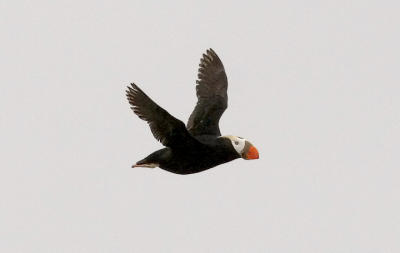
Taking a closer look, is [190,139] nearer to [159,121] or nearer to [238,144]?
[159,121]

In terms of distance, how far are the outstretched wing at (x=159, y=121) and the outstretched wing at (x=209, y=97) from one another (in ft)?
4.35

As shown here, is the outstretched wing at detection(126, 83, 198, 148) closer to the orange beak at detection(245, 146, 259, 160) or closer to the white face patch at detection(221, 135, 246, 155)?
the white face patch at detection(221, 135, 246, 155)

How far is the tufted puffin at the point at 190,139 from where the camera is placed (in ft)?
41.3

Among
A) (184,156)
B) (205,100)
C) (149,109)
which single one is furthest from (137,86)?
(205,100)

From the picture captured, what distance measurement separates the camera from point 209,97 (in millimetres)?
15086

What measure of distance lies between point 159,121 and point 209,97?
2.47 meters

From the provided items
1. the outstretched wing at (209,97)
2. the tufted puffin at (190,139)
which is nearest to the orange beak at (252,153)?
the tufted puffin at (190,139)

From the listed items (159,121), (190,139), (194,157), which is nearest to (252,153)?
(194,157)

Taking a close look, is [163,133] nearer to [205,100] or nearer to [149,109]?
[149,109]

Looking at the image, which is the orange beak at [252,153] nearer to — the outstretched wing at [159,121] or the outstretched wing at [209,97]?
the outstretched wing at [159,121]

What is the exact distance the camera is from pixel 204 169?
13539 millimetres

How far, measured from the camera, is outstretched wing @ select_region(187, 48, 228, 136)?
14547 millimetres

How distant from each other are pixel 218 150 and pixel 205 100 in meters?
1.84

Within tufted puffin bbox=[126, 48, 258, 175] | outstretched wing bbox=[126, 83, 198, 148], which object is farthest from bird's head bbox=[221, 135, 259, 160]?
outstretched wing bbox=[126, 83, 198, 148]
